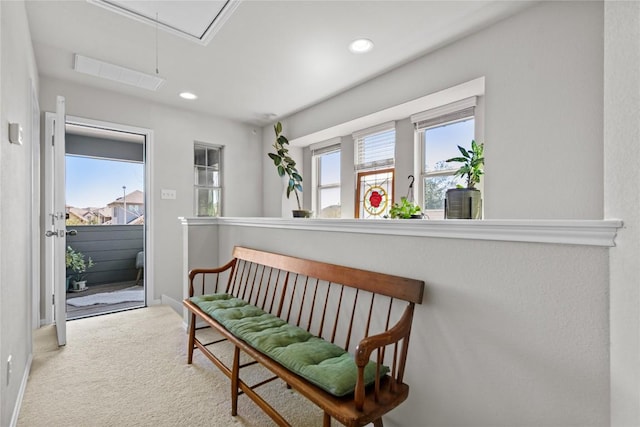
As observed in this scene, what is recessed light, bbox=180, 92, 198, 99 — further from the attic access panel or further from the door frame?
the attic access panel

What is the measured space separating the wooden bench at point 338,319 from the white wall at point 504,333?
0.11m

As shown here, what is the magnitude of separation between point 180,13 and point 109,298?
3.95 metres

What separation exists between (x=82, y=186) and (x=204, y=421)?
5.13 metres

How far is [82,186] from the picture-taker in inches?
204

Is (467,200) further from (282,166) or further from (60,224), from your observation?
(60,224)

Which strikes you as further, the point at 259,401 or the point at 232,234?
the point at 232,234

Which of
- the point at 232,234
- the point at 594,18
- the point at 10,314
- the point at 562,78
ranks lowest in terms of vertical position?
the point at 10,314

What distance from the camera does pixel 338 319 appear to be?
1.84 metres

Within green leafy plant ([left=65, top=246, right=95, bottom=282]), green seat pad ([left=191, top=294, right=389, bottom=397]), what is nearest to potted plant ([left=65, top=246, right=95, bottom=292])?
green leafy plant ([left=65, top=246, right=95, bottom=282])

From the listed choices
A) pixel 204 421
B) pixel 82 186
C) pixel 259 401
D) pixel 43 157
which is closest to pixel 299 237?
pixel 259 401

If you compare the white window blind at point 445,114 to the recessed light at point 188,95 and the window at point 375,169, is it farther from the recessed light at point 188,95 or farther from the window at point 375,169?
the recessed light at point 188,95

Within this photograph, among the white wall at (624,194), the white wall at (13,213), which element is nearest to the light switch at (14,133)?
the white wall at (13,213)

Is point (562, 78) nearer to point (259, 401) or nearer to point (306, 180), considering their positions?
point (259, 401)

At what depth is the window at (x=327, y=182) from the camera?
435 centimetres
